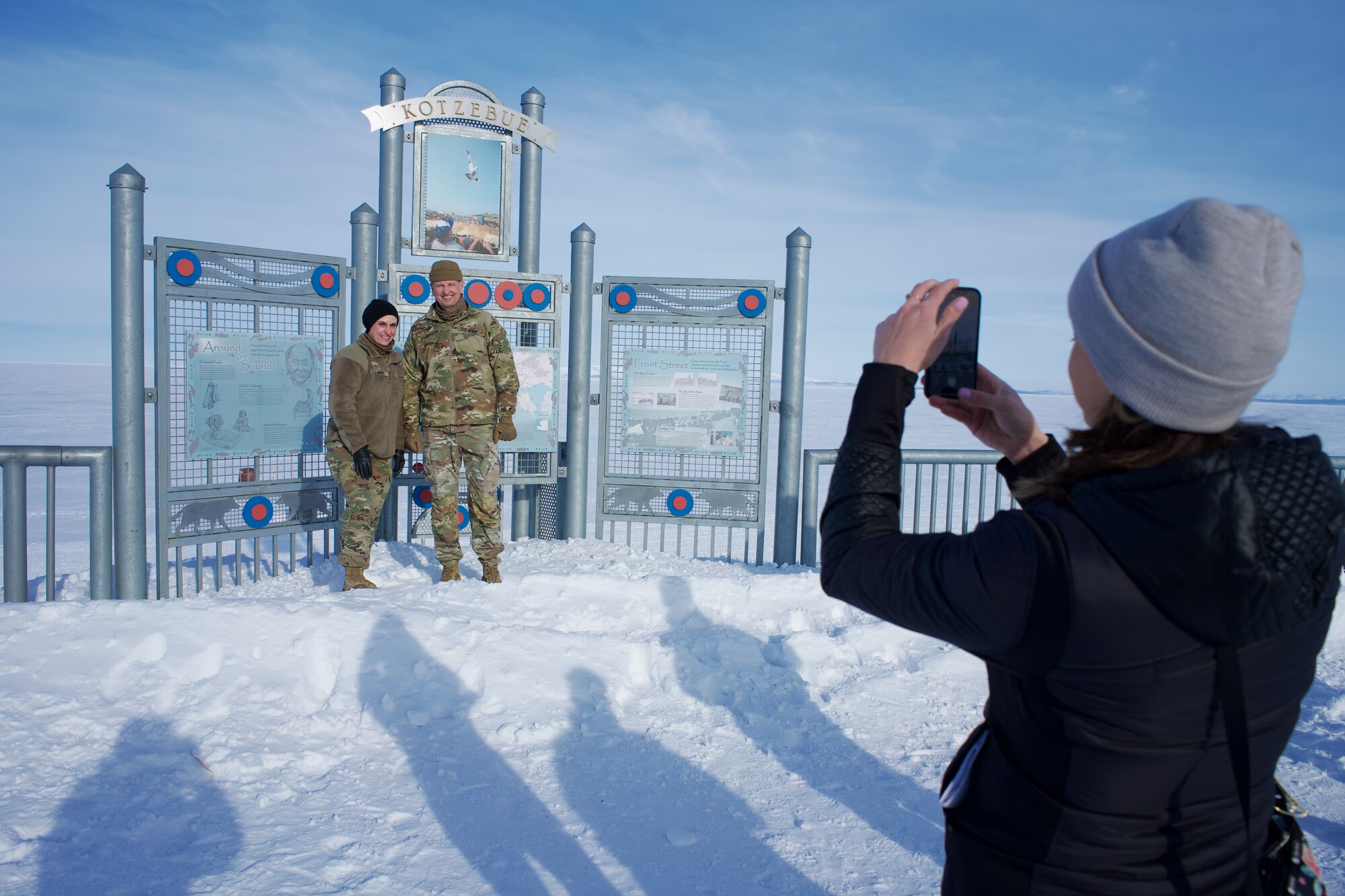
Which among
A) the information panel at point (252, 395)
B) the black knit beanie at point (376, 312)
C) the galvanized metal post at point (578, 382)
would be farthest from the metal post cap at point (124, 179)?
the galvanized metal post at point (578, 382)

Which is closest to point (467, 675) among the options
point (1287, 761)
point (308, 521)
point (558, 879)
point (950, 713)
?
point (558, 879)

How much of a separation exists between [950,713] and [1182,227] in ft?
10.4

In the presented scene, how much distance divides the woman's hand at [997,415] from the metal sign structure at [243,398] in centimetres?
519

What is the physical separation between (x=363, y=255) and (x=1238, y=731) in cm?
632

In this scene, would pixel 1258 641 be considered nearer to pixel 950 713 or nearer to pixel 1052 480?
pixel 1052 480

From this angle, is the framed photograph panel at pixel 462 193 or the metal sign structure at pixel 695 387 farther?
the metal sign structure at pixel 695 387

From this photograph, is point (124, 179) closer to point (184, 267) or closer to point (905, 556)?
point (184, 267)

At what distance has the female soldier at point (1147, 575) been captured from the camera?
0.90 m

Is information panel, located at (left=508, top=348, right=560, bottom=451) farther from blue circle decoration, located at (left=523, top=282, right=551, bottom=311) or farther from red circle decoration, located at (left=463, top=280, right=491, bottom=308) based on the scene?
red circle decoration, located at (left=463, top=280, right=491, bottom=308)

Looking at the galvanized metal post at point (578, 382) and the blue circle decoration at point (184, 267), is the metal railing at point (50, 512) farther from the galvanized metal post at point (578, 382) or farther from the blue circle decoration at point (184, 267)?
the galvanized metal post at point (578, 382)

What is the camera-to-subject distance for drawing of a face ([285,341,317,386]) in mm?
5730

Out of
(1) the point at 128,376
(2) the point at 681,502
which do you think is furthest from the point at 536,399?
(1) the point at 128,376

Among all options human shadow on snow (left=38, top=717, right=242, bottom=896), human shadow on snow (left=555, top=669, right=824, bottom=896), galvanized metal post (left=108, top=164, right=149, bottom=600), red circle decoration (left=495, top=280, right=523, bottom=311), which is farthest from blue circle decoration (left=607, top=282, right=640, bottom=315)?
human shadow on snow (left=38, top=717, right=242, bottom=896)

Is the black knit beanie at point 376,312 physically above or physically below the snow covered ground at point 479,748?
above
